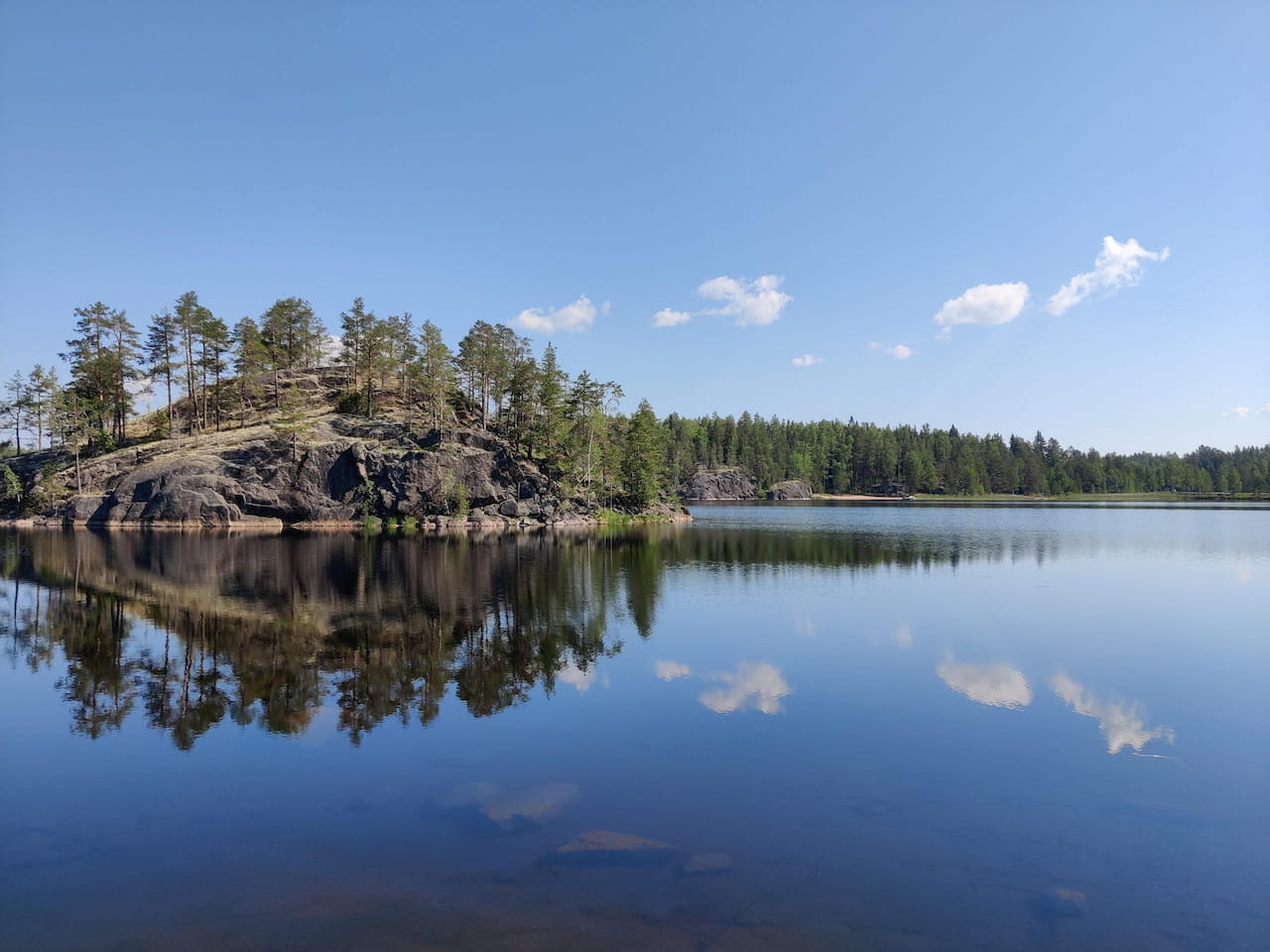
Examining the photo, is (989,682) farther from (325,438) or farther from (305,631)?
(325,438)

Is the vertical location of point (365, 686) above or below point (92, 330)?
below

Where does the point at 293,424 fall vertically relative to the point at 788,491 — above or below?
above

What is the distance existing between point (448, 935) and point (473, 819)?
342 cm

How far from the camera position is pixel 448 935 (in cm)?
864

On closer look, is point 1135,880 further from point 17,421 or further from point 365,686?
point 17,421

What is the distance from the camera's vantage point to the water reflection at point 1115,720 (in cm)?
1603

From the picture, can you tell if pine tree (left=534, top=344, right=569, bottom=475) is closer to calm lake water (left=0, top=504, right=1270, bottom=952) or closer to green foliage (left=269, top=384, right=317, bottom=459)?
green foliage (left=269, top=384, right=317, bottom=459)

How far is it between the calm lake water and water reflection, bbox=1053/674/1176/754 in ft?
0.49

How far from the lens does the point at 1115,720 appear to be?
57.2 ft

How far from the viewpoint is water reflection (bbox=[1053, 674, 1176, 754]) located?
16.0m

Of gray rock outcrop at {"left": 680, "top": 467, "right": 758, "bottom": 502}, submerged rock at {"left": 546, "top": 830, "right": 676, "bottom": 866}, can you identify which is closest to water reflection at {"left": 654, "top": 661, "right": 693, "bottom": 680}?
submerged rock at {"left": 546, "top": 830, "right": 676, "bottom": 866}

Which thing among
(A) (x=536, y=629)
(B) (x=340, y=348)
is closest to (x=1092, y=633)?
(A) (x=536, y=629)

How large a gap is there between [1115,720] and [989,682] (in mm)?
3528

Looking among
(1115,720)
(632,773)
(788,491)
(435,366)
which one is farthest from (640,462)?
(788,491)
